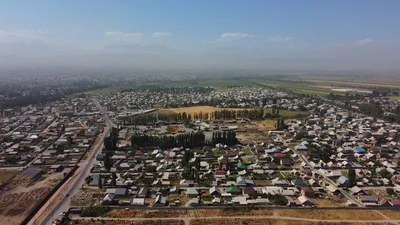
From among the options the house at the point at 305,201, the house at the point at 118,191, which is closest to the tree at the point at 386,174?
the house at the point at 305,201

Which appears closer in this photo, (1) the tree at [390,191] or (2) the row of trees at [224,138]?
(1) the tree at [390,191]

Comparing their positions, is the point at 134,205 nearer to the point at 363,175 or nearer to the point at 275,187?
the point at 275,187

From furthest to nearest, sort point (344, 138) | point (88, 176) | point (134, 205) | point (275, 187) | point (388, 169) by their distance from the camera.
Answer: point (344, 138) < point (388, 169) < point (88, 176) < point (275, 187) < point (134, 205)

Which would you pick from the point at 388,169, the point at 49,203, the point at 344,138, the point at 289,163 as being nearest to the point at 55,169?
the point at 49,203

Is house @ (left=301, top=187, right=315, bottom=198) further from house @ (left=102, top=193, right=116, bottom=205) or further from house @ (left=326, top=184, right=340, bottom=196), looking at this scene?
house @ (left=102, top=193, right=116, bottom=205)

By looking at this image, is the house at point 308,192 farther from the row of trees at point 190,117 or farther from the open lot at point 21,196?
the row of trees at point 190,117

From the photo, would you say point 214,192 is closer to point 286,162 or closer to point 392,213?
point 286,162

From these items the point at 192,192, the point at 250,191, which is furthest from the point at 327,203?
the point at 192,192
